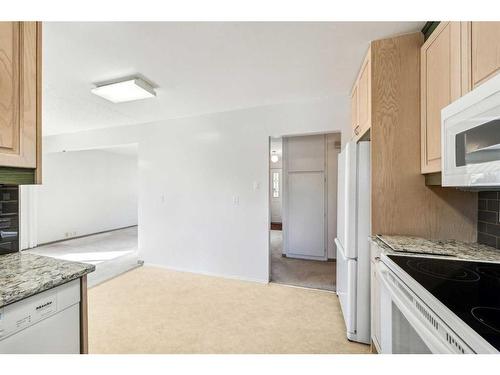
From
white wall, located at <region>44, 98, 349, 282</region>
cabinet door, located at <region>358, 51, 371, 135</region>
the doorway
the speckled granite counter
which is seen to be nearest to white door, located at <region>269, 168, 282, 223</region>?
the doorway

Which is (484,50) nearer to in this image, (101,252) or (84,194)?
(101,252)

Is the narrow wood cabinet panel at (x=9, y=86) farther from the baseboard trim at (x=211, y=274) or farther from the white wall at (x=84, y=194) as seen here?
the white wall at (x=84, y=194)

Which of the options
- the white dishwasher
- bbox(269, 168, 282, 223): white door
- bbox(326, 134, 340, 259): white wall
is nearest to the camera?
the white dishwasher

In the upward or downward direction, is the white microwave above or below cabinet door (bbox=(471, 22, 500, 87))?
below

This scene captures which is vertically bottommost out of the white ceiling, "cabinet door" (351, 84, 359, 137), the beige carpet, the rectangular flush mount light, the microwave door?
the beige carpet

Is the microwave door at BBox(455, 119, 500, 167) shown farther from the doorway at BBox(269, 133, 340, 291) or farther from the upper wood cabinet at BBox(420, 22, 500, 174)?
the doorway at BBox(269, 133, 340, 291)

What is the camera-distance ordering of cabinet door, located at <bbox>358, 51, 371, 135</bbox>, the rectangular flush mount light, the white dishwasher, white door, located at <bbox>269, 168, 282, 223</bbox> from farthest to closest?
white door, located at <bbox>269, 168, 282, 223</bbox>, the rectangular flush mount light, cabinet door, located at <bbox>358, 51, 371, 135</bbox>, the white dishwasher

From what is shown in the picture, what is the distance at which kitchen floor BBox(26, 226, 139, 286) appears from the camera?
10.8 feet

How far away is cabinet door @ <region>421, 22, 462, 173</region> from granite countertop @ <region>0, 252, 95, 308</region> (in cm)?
205

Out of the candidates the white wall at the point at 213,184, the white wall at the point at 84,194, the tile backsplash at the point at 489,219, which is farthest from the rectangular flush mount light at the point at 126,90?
the white wall at the point at 84,194

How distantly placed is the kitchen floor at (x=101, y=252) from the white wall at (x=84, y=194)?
362mm

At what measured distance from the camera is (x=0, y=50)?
957mm

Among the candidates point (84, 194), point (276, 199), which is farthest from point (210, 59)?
point (276, 199)
